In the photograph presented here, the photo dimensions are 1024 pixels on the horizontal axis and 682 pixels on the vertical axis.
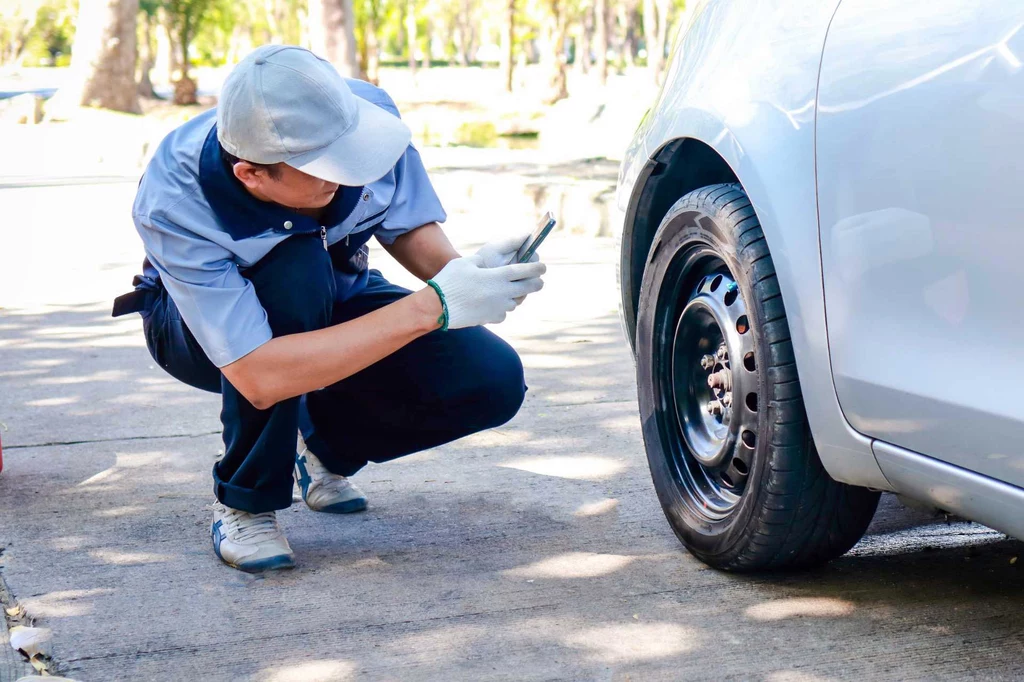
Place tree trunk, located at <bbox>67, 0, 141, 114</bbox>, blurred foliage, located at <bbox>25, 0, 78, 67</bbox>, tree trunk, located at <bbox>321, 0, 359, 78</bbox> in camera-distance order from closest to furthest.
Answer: tree trunk, located at <bbox>321, 0, 359, 78</bbox>, tree trunk, located at <bbox>67, 0, 141, 114</bbox>, blurred foliage, located at <bbox>25, 0, 78, 67</bbox>

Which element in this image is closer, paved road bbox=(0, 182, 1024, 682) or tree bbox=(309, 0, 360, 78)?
paved road bbox=(0, 182, 1024, 682)

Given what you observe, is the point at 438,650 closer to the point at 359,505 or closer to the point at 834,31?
the point at 359,505

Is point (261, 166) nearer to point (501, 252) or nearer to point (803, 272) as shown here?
point (501, 252)

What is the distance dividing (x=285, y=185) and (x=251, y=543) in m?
0.78

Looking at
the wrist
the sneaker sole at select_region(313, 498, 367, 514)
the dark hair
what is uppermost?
the dark hair

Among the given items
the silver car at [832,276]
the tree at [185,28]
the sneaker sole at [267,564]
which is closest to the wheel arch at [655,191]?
the silver car at [832,276]

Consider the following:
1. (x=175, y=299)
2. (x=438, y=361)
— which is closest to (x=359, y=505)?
(x=438, y=361)

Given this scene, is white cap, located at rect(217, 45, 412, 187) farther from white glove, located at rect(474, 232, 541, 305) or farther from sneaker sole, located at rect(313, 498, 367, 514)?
sneaker sole, located at rect(313, 498, 367, 514)

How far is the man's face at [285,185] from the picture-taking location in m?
2.34

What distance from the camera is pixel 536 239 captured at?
253 cm

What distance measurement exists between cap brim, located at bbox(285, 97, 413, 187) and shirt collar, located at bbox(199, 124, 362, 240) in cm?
16

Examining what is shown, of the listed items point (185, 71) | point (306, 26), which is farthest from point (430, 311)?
point (306, 26)

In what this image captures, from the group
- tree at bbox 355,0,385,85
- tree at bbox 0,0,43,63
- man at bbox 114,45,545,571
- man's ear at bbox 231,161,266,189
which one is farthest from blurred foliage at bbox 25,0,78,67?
man's ear at bbox 231,161,266,189

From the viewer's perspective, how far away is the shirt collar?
238cm
